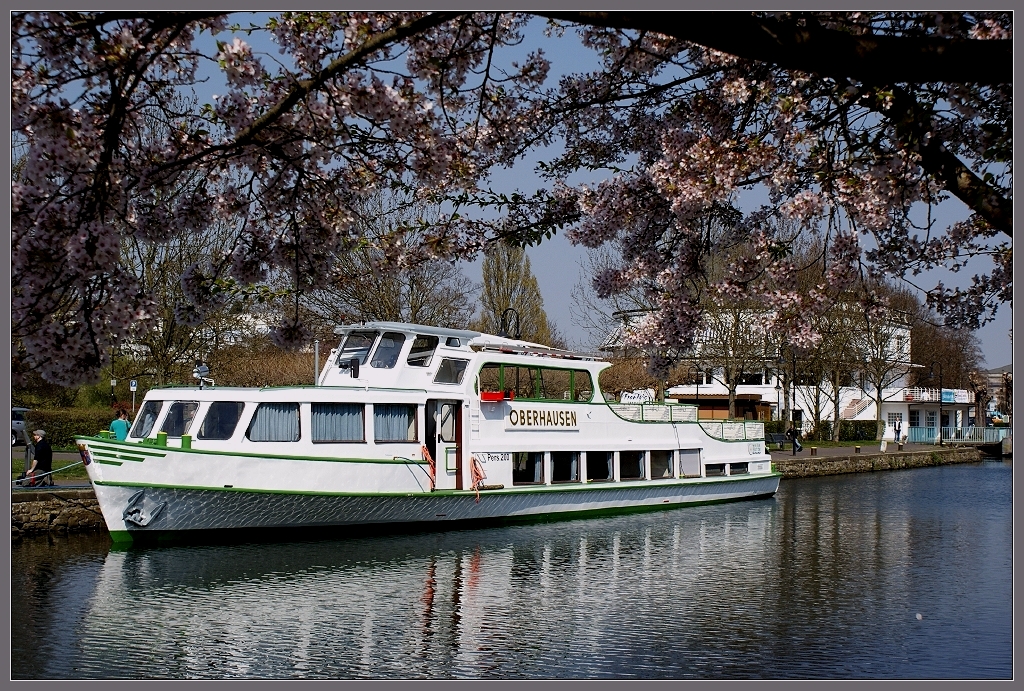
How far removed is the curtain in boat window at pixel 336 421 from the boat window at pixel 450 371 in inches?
82.3

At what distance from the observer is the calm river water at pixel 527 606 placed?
1125 cm

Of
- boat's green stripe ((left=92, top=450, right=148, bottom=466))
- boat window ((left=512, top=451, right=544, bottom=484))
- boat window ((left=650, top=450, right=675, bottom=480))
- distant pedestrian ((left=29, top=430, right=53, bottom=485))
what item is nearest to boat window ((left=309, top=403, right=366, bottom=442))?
boat's green stripe ((left=92, top=450, right=148, bottom=466))

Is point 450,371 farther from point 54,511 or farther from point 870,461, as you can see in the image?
point 870,461

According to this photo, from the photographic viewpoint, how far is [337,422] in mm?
20094

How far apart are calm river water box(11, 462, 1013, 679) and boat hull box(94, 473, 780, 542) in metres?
0.53

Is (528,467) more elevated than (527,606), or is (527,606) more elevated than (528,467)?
(528,467)

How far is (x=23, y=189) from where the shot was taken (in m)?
5.70

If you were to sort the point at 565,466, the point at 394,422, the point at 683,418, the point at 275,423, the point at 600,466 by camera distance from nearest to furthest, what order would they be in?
the point at 275,423
the point at 394,422
the point at 565,466
the point at 600,466
the point at 683,418

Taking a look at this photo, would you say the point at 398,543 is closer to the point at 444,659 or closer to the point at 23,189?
the point at 444,659

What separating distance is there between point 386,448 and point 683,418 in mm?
10313

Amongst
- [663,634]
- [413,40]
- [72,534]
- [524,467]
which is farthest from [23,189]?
[524,467]

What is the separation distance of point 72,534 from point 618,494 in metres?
12.8

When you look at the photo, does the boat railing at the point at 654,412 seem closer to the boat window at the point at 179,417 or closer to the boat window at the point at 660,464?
the boat window at the point at 660,464

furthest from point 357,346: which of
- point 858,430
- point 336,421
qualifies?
point 858,430
